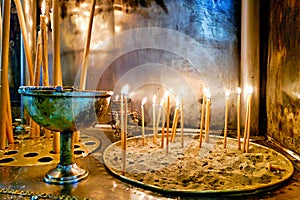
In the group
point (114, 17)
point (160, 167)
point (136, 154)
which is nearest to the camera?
point (160, 167)

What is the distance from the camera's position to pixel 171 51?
326 centimetres

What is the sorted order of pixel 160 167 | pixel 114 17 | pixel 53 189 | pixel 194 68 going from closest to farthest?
1. pixel 53 189
2. pixel 160 167
3. pixel 194 68
4. pixel 114 17

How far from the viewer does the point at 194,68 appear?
10.5ft

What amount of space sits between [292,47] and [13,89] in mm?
3785

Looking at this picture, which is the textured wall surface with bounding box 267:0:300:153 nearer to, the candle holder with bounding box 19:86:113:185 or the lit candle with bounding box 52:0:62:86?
the candle holder with bounding box 19:86:113:185

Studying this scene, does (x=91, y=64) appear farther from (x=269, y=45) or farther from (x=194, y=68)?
(x=269, y=45)

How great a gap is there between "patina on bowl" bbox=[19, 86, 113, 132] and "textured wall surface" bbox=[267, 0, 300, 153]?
1.68 metres

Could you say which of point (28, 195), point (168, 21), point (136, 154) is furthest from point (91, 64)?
point (28, 195)

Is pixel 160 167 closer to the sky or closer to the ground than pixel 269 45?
closer to the ground

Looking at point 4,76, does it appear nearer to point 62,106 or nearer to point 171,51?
point 62,106

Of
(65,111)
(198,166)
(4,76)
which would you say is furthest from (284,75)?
(4,76)

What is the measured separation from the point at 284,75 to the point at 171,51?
4.53 ft

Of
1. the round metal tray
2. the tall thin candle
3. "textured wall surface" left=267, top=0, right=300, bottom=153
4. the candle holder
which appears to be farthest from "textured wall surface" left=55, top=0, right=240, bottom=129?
the candle holder

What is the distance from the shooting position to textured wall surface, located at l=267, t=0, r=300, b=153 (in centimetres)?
216
